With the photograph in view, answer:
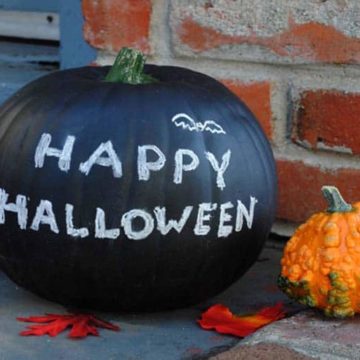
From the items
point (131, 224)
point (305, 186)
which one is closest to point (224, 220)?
point (131, 224)

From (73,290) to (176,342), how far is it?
235 mm

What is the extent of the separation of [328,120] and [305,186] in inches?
7.1

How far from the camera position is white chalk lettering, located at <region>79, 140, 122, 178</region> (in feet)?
6.68

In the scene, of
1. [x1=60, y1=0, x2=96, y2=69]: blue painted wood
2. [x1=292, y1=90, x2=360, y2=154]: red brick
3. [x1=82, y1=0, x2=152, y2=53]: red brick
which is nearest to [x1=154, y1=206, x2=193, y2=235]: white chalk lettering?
[x1=292, y1=90, x2=360, y2=154]: red brick

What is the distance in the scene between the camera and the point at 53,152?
2070 mm

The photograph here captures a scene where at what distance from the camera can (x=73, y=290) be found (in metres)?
2.12

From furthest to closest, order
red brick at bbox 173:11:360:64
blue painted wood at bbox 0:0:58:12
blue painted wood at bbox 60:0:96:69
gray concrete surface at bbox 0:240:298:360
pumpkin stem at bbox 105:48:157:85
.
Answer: blue painted wood at bbox 0:0:58:12
blue painted wood at bbox 60:0:96:69
red brick at bbox 173:11:360:64
pumpkin stem at bbox 105:48:157:85
gray concrete surface at bbox 0:240:298:360

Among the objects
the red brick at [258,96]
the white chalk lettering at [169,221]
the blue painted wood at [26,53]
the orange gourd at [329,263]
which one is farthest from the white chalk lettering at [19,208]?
the blue painted wood at [26,53]

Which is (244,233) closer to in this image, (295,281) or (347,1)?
(295,281)

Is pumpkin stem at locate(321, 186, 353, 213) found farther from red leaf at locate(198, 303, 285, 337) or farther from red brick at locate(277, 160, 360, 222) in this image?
red brick at locate(277, 160, 360, 222)

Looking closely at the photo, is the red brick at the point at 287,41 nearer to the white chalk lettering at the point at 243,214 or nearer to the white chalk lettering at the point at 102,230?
the white chalk lettering at the point at 243,214

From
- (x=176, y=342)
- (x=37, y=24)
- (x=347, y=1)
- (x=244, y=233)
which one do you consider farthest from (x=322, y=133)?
(x=37, y=24)

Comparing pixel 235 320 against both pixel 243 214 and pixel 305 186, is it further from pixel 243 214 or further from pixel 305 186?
pixel 305 186

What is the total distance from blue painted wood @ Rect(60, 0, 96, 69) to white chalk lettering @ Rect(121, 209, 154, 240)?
1109 mm
